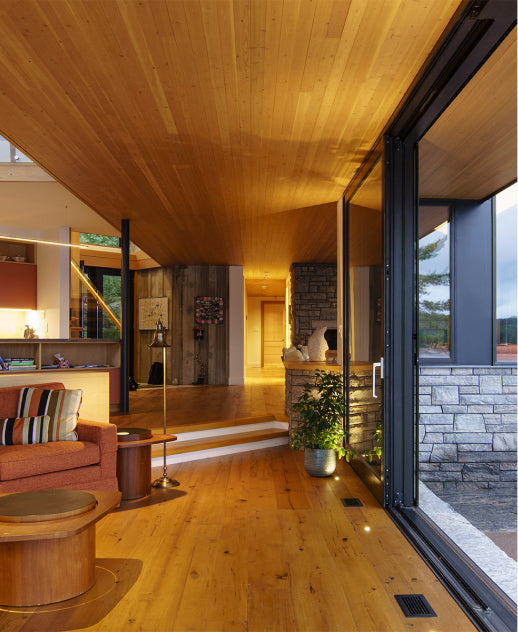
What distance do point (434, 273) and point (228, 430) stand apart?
288 cm

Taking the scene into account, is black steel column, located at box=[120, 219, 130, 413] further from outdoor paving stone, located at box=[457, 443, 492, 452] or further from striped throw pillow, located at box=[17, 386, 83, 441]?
outdoor paving stone, located at box=[457, 443, 492, 452]

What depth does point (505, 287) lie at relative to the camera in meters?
5.04

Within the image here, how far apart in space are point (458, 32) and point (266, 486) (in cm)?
344

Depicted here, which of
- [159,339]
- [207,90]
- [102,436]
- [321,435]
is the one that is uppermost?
[207,90]

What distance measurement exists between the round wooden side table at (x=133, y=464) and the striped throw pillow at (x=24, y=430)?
0.53 meters

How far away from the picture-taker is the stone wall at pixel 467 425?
16.6 ft

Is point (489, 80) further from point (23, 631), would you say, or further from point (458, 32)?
point (23, 631)

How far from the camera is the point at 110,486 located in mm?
3930

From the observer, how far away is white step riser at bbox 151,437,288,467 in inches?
210

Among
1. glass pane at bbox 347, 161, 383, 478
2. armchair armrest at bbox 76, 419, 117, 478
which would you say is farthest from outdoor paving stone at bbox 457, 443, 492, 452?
armchair armrest at bbox 76, 419, 117, 478

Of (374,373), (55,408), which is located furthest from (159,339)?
(374,373)

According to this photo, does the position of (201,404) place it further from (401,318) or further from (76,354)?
(401,318)

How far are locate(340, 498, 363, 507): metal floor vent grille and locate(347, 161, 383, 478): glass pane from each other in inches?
9.5

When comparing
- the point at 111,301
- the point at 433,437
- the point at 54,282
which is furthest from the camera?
the point at 54,282
